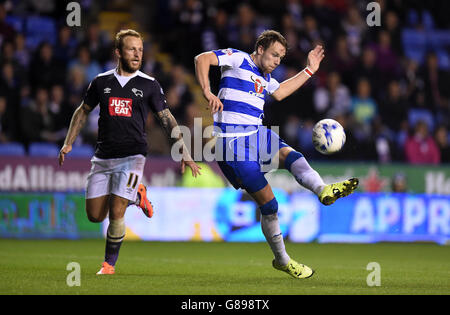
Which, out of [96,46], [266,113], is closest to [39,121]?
[96,46]

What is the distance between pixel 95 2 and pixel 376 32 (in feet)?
21.7

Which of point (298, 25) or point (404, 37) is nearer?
point (298, 25)

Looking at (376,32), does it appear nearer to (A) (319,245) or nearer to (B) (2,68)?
(A) (319,245)

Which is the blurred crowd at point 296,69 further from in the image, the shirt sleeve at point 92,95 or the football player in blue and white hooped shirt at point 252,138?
the football player in blue and white hooped shirt at point 252,138

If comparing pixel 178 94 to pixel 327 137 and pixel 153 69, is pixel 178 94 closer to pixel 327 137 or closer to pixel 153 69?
pixel 153 69

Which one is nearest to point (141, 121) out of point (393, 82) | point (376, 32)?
point (393, 82)

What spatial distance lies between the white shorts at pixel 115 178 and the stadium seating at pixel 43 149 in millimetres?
6853

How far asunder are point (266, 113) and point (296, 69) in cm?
169

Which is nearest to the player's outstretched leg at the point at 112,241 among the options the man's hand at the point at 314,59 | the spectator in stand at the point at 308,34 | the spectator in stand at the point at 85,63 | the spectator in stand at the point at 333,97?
the man's hand at the point at 314,59

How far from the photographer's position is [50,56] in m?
15.8

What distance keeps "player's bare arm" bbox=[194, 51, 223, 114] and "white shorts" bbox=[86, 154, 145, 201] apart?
3.90ft

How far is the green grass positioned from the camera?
23.8 ft

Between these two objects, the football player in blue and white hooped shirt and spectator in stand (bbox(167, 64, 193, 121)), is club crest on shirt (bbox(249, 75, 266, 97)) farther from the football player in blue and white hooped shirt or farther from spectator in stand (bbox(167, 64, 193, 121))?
spectator in stand (bbox(167, 64, 193, 121))

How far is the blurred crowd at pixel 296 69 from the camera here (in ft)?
51.1
